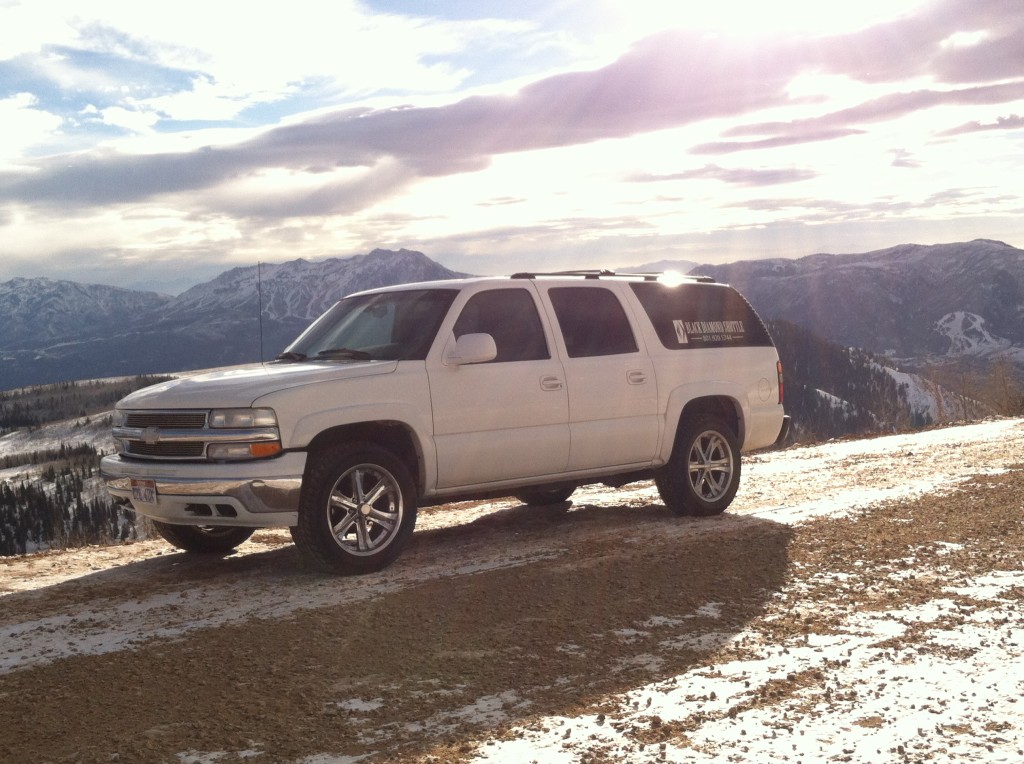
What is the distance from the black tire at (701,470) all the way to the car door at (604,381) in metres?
0.37

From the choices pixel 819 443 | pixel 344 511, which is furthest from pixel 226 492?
pixel 819 443

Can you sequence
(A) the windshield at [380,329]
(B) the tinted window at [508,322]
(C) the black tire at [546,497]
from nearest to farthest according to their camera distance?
→ (A) the windshield at [380,329] < (B) the tinted window at [508,322] < (C) the black tire at [546,497]

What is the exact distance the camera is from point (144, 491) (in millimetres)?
6984

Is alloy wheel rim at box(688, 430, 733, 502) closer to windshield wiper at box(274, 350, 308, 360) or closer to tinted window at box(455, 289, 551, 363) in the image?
tinted window at box(455, 289, 551, 363)

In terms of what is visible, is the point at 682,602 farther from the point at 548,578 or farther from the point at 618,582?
the point at 548,578

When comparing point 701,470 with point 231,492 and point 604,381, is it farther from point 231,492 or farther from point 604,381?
point 231,492

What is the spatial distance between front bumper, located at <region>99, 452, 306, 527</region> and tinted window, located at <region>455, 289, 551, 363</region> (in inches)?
70.4

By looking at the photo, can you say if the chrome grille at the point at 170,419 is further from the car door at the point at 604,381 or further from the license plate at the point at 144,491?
the car door at the point at 604,381

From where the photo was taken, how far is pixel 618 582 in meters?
6.73

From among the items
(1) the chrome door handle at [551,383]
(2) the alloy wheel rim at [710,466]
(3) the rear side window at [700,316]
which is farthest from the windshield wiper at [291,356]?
(2) the alloy wheel rim at [710,466]

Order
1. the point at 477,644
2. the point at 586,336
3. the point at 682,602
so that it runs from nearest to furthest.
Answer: the point at 477,644 → the point at 682,602 → the point at 586,336

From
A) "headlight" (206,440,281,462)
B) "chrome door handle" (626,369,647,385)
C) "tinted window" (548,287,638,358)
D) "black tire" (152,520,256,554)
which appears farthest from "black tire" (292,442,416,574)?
"chrome door handle" (626,369,647,385)

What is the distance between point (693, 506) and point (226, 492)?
14.0ft

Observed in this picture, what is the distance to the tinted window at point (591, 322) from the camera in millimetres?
8359
